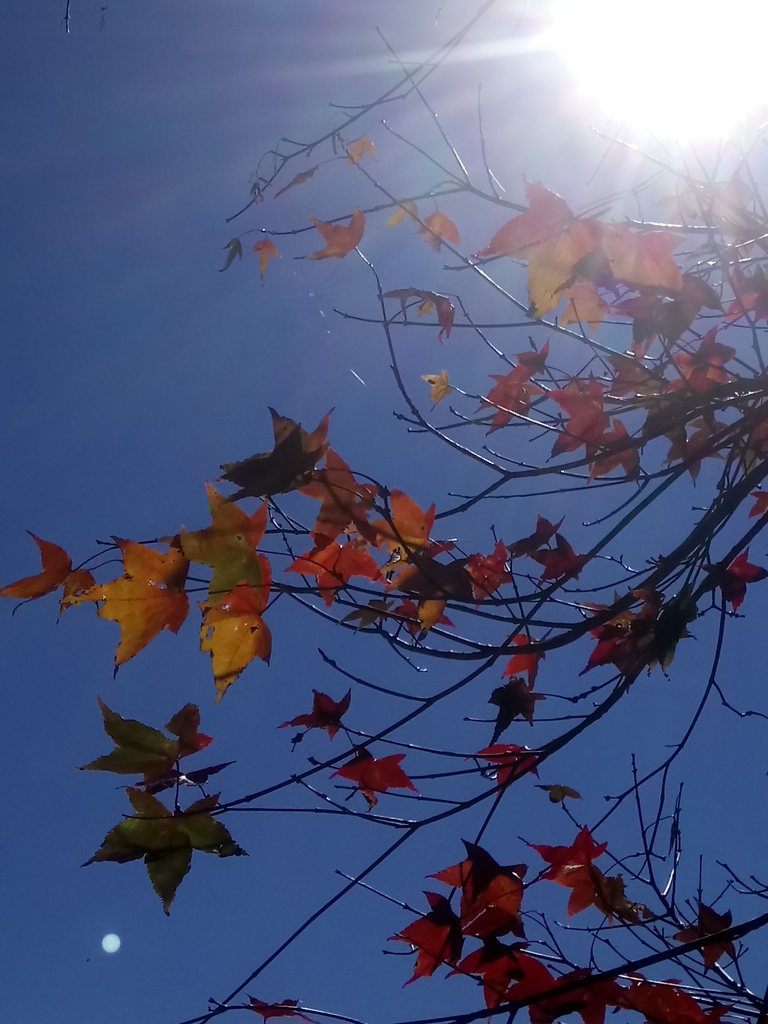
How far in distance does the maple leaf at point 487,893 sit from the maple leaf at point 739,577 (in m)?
0.91

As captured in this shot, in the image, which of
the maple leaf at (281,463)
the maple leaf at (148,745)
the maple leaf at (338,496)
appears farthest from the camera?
the maple leaf at (338,496)

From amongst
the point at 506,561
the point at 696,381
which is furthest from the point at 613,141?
the point at 506,561

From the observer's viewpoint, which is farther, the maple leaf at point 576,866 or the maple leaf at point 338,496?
the maple leaf at point 576,866

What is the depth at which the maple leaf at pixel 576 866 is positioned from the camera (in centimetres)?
198

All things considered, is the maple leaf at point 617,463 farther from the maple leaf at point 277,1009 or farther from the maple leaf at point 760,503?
the maple leaf at point 277,1009

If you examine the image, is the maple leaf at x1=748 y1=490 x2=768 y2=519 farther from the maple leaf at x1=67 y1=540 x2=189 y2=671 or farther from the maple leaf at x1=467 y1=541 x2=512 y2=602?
the maple leaf at x1=67 y1=540 x2=189 y2=671

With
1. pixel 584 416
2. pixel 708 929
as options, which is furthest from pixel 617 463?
pixel 708 929

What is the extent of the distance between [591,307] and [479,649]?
0.88m

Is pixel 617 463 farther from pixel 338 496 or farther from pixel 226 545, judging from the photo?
pixel 226 545

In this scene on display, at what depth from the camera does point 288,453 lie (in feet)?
4.45

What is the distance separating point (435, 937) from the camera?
5.60 feet

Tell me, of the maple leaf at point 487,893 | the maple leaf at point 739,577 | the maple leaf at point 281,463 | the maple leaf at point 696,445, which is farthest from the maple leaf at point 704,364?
the maple leaf at point 487,893

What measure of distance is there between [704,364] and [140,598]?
4.58ft

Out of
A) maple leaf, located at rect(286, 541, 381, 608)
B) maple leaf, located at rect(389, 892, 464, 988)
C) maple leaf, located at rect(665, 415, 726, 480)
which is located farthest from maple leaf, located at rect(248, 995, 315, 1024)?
maple leaf, located at rect(665, 415, 726, 480)
